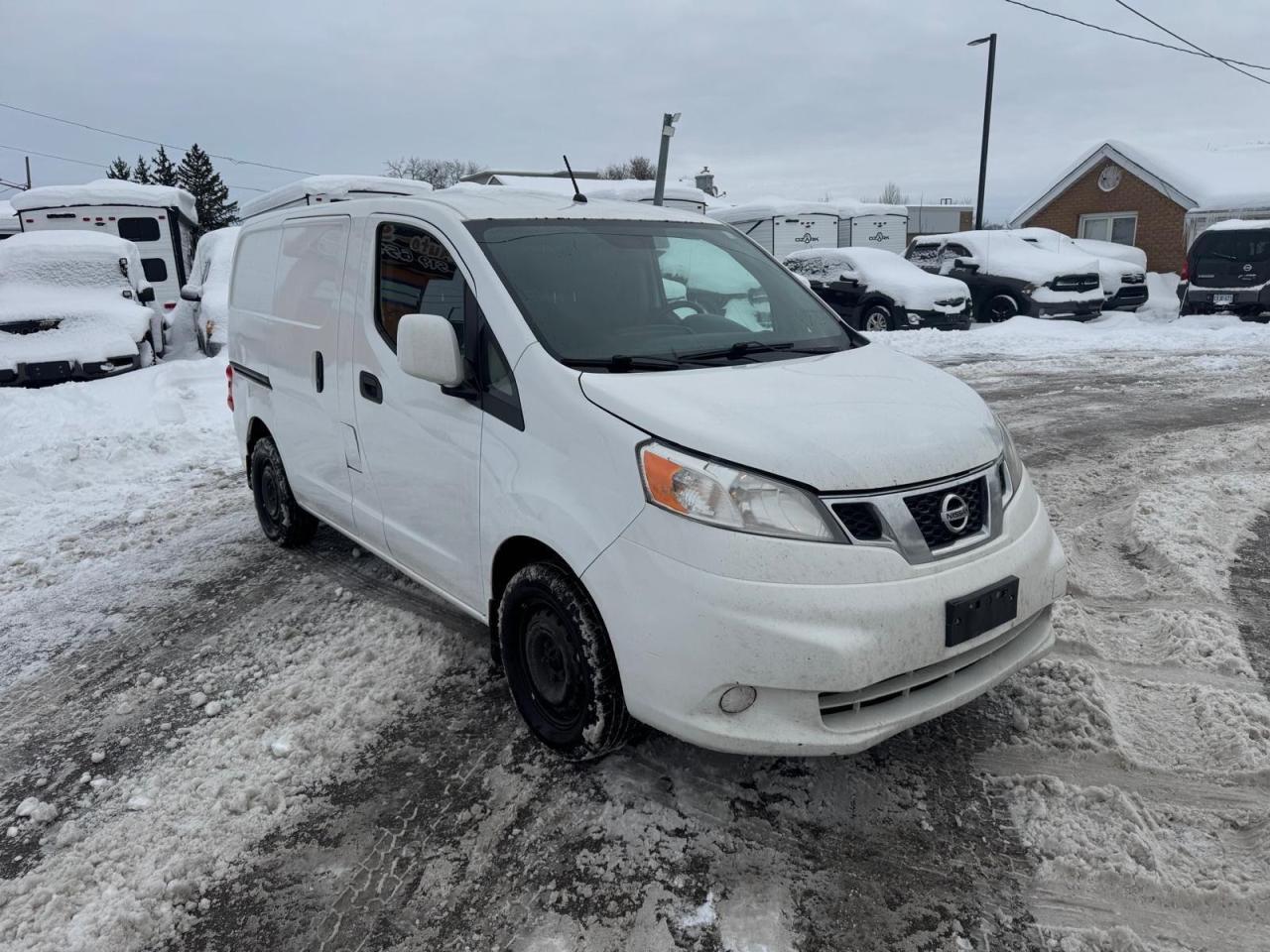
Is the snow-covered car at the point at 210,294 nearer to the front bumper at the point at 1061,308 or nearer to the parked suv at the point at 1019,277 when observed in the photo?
the parked suv at the point at 1019,277

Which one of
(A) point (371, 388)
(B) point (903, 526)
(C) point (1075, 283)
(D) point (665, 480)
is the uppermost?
(C) point (1075, 283)

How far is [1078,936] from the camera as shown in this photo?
2.31 m

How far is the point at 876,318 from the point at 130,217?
14057mm

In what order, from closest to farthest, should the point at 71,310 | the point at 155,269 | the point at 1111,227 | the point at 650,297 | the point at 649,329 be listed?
the point at 649,329 → the point at 650,297 → the point at 71,310 → the point at 155,269 → the point at 1111,227

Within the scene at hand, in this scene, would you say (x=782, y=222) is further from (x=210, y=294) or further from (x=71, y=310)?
(x=71, y=310)

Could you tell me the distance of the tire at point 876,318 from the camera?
1535 centimetres

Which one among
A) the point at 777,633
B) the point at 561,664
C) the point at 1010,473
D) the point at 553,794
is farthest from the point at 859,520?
the point at 553,794

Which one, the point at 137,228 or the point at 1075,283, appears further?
the point at 137,228

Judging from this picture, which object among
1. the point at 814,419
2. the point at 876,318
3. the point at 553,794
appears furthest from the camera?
the point at 876,318

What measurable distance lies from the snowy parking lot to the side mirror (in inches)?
52.7

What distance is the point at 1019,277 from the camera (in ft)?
55.3

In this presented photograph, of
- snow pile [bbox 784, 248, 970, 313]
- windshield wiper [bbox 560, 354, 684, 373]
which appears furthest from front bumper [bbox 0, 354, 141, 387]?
snow pile [bbox 784, 248, 970, 313]

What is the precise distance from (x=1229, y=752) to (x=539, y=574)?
241 centimetres

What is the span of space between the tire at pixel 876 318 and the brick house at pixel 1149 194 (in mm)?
13798
